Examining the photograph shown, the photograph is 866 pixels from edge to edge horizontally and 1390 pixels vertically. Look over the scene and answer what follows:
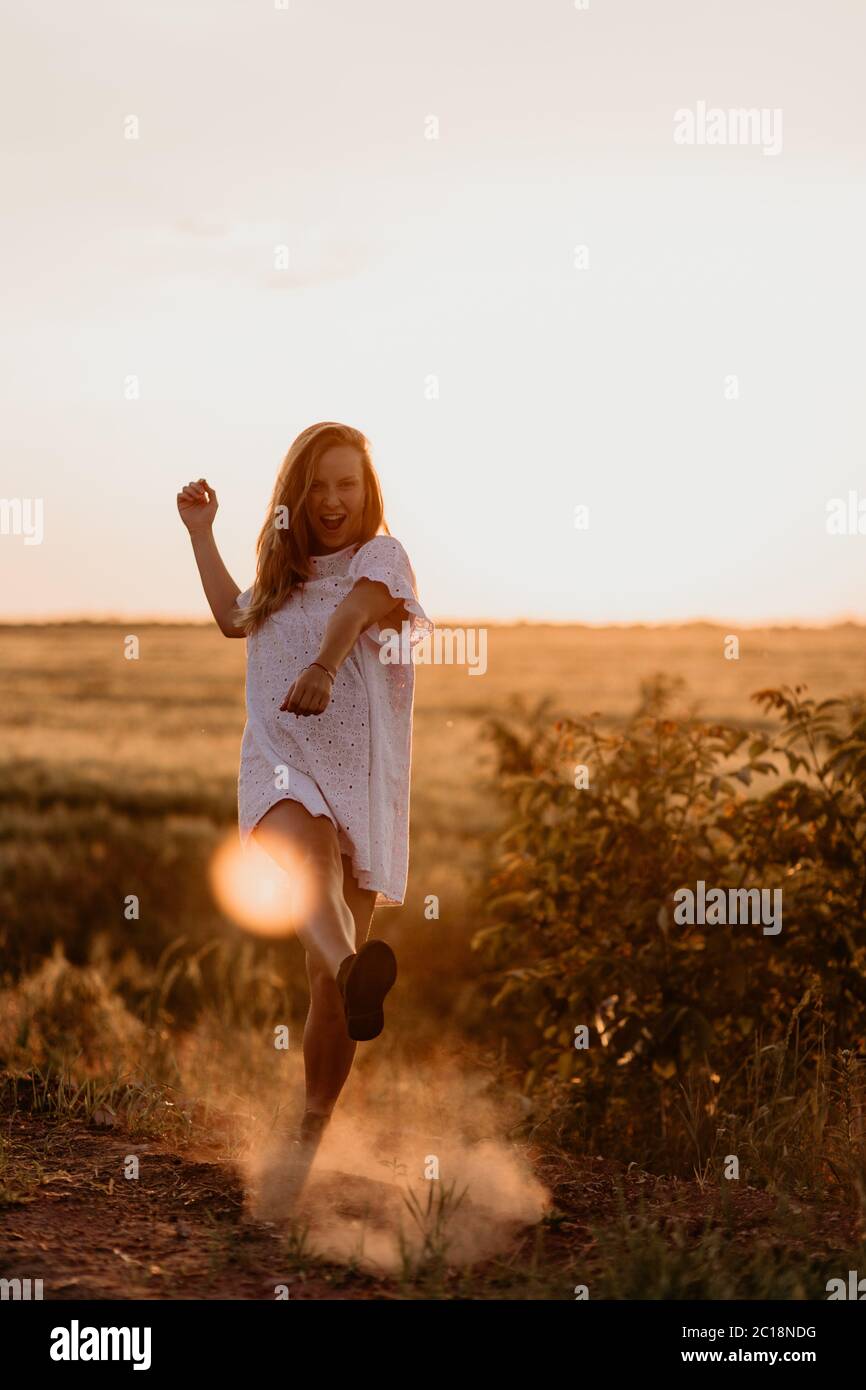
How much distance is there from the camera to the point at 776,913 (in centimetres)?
598

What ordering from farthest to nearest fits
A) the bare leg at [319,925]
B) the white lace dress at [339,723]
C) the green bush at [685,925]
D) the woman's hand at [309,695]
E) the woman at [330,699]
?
the green bush at [685,925]
the white lace dress at [339,723]
the woman at [330,699]
the bare leg at [319,925]
the woman's hand at [309,695]

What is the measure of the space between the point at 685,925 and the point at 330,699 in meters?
2.46

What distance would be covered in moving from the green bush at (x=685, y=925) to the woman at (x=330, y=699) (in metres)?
1.69

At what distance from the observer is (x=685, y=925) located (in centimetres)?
609

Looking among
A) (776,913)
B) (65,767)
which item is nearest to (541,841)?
(776,913)

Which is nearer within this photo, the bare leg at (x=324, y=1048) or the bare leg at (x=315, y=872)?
the bare leg at (x=315, y=872)

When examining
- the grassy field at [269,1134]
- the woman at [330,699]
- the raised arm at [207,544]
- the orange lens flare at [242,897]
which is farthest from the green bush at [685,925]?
the orange lens flare at [242,897]

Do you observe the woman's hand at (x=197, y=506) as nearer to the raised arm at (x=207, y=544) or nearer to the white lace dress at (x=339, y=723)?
the raised arm at (x=207, y=544)

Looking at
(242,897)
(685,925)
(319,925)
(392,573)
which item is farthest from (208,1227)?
(242,897)

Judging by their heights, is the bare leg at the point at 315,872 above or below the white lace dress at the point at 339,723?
below

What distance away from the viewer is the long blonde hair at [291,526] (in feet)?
14.6

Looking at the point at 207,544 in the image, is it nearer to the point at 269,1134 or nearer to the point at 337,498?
the point at 337,498
